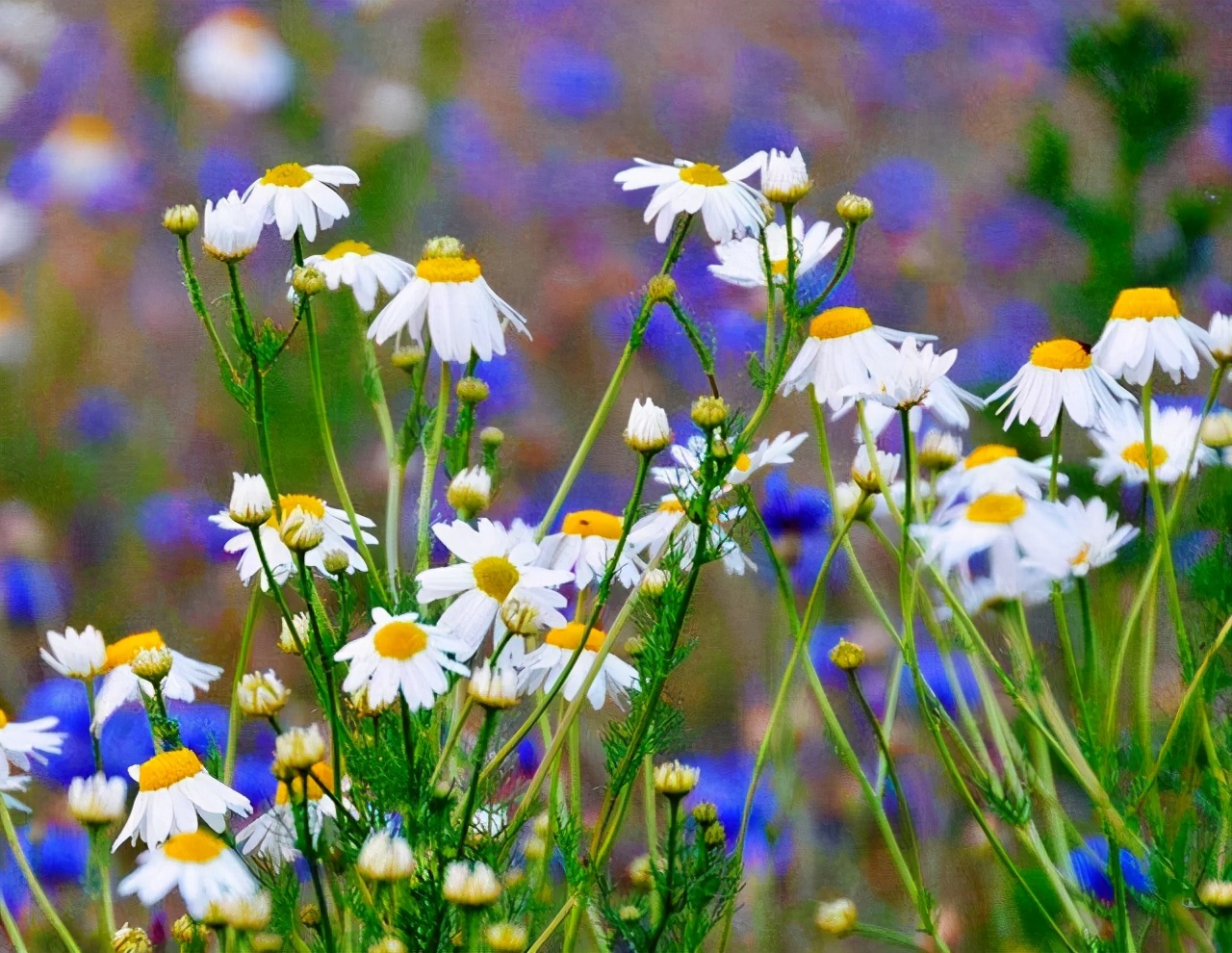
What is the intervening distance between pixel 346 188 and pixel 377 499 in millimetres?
203

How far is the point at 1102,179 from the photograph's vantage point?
94cm

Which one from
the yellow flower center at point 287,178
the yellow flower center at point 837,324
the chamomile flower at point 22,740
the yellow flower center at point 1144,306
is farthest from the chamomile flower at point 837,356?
the chamomile flower at point 22,740

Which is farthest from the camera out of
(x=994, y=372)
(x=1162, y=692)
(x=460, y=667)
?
(x=994, y=372)

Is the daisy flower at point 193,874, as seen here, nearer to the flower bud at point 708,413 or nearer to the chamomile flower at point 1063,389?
the flower bud at point 708,413

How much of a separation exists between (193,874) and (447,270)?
24 cm

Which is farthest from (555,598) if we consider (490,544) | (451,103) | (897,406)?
(451,103)

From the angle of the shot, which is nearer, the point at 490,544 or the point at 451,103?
the point at 490,544

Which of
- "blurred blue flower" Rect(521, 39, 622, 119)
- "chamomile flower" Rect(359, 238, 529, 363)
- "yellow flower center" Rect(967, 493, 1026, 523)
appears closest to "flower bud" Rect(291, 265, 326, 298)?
"chamomile flower" Rect(359, 238, 529, 363)

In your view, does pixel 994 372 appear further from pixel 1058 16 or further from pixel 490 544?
pixel 490 544

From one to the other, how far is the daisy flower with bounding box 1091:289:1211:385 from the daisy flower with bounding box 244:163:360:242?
0.32m

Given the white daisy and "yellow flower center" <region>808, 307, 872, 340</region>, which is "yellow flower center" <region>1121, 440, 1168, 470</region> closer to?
"yellow flower center" <region>808, 307, 872, 340</region>

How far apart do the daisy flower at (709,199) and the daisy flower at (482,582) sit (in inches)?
5.4

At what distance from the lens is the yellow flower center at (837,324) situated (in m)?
0.60

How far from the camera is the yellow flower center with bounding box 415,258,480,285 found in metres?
0.56
